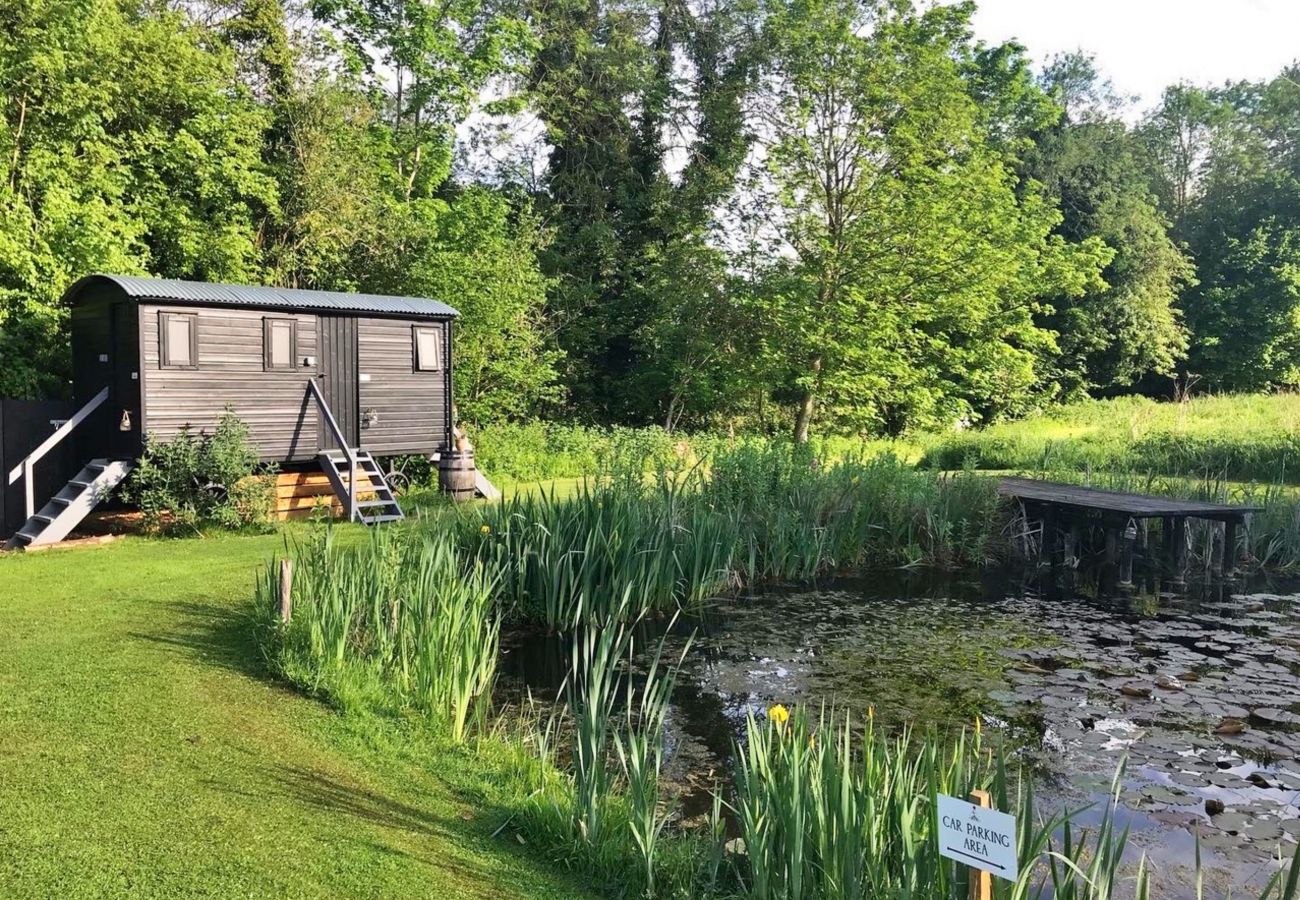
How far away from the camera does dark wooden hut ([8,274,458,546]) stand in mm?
11773

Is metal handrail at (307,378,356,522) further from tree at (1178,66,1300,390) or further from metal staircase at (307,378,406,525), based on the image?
tree at (1178,66,1300,390)

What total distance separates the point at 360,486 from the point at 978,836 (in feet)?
37.8

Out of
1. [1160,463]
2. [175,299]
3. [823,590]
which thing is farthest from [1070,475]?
[175,299]

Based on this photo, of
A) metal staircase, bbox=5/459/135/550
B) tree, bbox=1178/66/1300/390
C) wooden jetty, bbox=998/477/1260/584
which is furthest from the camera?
tree, bbox=1178/66/1300/390

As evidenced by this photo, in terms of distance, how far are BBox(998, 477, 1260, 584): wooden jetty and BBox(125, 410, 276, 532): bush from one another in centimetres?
945

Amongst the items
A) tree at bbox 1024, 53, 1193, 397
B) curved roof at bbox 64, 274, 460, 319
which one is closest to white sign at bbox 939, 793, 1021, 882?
curved roof at bbox 64, 274, 460, 319

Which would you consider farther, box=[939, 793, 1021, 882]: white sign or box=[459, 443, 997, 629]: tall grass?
box=[459, 443, 997, 629]: tall grass

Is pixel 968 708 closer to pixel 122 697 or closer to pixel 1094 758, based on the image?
pixel 1094 758

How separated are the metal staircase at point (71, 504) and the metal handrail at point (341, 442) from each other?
2.44 metres

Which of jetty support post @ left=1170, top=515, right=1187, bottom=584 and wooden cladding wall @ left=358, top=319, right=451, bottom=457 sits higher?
wooden cladding wall @ left=358, top=319, right=451, bottom=457

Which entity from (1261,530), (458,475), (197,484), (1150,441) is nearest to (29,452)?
(197,484)

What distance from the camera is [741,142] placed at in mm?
24812

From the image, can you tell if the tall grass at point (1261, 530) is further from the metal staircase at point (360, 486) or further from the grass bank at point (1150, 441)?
the metal staircase at point (360, 486)

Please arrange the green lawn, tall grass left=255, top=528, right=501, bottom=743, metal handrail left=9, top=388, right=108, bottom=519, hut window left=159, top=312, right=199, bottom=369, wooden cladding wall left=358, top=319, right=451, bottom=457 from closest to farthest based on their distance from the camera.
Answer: the green lawn, tall grass left=255, top=528, right=501, bottom=743, metal handrail left=9, top=388, right=108, bottom=519, hut window left=159, top=312, right=199, bottom=369, wooden cladding wall left=358, top=319, right=451, bottom=457
